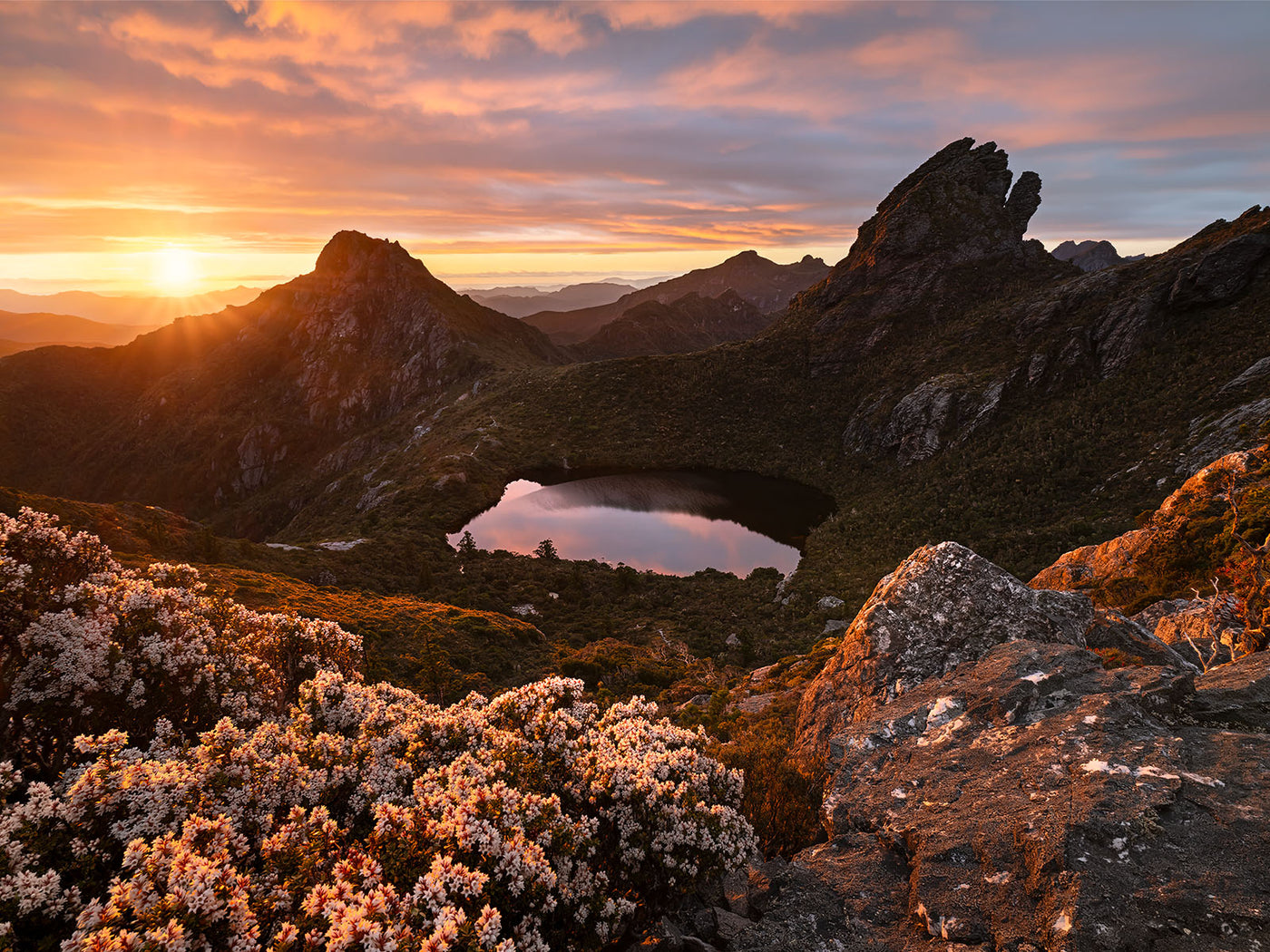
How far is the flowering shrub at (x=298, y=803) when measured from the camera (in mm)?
6375

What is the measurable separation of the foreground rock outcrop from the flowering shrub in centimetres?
256

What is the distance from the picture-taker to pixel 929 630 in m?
17.0

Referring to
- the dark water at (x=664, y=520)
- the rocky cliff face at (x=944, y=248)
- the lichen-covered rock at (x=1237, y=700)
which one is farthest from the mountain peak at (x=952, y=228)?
the lichen-covered rock at (x=1237, y=700)

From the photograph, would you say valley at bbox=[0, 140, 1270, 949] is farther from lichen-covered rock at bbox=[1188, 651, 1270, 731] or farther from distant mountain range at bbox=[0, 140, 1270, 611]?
distant mountain range at bbox=[0, 140, 1270, 611]

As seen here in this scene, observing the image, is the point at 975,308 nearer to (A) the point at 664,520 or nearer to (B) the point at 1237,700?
(A) the point at 664,520

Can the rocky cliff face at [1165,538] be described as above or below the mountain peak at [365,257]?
below

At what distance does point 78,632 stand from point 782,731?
2036 centimetres

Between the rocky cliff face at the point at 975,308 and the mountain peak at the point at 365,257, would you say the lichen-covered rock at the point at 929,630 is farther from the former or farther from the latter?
the mountain peak at the point at 365,257

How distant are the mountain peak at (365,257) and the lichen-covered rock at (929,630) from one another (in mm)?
209048

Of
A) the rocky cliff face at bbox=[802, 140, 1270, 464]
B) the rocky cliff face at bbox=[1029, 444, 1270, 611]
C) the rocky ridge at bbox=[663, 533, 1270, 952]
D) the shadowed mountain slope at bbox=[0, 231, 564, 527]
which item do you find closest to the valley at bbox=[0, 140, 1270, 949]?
the rocky ridge at bbox=[663, 533, 1270, 952]

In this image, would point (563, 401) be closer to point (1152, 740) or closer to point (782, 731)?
point (782, 731)

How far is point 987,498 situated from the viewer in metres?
63.9

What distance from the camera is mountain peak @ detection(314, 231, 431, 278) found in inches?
7387

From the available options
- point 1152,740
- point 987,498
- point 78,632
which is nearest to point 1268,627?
point 1152,740
